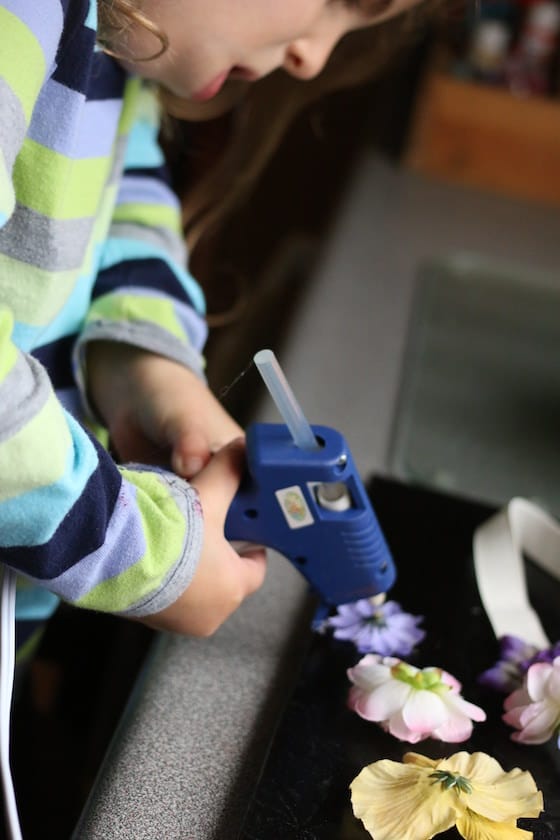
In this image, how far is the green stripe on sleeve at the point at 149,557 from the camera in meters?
0.45

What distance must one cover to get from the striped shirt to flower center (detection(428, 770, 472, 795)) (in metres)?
0.13

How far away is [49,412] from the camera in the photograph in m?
0.41

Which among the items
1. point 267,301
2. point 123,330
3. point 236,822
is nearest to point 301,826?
point 236,822

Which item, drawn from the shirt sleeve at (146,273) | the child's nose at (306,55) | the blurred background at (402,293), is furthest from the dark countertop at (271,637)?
the child's nose at (306,55)

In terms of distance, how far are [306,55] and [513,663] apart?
0.35 meters

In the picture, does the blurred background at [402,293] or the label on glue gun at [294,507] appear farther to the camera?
the blurred background at [402,293]

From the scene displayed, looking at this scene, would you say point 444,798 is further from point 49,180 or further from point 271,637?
point 49,180

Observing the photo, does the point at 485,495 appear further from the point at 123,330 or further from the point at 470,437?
the point at 123,330

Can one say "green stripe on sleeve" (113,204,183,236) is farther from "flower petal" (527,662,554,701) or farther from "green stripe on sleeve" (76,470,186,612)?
"flower petal" (527,662,554,701)

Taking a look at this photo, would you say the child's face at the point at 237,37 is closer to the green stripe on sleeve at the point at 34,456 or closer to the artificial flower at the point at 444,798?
the green stripe on sleeve at the point at 34,456

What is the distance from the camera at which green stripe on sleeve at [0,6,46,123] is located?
403 mm

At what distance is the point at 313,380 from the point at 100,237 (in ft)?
0.68

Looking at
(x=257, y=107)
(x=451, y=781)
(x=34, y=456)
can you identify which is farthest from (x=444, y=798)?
(x=257, y=107)

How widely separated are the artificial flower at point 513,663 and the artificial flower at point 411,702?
2 centimetres
